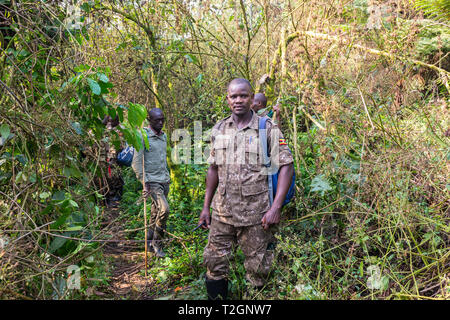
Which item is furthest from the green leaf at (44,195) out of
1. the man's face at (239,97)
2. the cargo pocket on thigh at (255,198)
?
the man's face at (239,97)

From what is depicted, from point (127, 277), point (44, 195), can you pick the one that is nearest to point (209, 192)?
point (44, 195)

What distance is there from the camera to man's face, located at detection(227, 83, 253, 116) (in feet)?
9.71

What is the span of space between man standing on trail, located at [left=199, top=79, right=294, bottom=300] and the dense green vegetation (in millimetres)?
163

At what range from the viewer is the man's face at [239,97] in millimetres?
2961

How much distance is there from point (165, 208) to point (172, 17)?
304 centimetres

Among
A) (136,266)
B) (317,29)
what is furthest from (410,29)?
(136,266)

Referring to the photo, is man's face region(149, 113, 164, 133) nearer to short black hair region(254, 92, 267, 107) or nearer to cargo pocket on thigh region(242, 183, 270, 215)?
short black hair region(254, 92, 267, 107)

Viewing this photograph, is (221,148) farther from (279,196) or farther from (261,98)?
(261,98)

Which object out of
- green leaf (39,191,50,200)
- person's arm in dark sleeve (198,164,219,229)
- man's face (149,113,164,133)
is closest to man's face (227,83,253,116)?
person's arm in dark sleeve (198,164,219,229)

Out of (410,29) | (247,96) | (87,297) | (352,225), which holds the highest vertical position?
(410,29)

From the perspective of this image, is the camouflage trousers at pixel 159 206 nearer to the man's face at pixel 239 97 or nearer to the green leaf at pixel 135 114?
the green leaf at pixel 135 114

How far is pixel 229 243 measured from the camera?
10.0 ft

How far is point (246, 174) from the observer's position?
2953 millimetres
